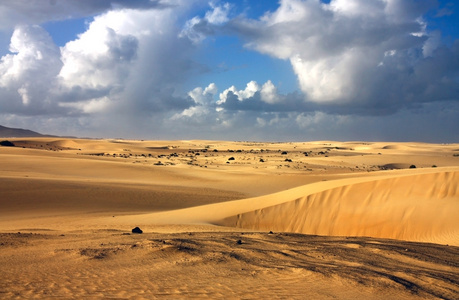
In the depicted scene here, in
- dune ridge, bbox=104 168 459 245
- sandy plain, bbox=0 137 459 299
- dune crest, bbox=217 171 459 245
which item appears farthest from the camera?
dune ridge, bbox=104 168 459 245

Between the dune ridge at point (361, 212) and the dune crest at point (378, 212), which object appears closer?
the dune crest at point (378, 212)

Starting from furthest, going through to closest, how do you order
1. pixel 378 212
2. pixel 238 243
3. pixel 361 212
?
pixel 361 212 < pixel 378 212 < pixel 238 243

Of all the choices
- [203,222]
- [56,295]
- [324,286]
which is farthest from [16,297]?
[203,222]

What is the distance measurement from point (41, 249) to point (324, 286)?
5.97 metres

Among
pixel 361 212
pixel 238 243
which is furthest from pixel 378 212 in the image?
pixel 238 243

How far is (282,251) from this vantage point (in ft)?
29.2

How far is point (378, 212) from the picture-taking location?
47.4ft

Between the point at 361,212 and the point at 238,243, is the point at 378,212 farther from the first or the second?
the point at 238,243

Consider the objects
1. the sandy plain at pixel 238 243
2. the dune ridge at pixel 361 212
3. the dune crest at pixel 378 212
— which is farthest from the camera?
the dune ridge at pixel 361 212

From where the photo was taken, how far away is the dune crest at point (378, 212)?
13344 mm

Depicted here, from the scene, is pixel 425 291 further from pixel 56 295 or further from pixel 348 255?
pixel 56 295

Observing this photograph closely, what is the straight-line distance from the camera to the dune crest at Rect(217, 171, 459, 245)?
43.8 ft

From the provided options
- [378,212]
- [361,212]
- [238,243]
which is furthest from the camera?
[361,212]

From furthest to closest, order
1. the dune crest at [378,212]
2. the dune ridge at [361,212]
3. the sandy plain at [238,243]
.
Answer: the dune ridge at [361,212]
the dune crest at [378,212]
the sandy plain at [238,243]
